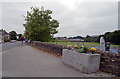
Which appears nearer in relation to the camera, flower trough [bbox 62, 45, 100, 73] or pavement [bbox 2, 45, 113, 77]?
pavement [bbox 2, 45, 113, 77]

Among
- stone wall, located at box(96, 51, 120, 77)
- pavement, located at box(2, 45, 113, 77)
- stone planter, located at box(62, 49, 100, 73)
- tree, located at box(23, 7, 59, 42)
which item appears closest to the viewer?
stone wall, located at box(96, 51, 120, 77)

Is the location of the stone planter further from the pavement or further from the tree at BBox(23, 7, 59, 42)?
the tree at BBox(23, 7, 59, 42)

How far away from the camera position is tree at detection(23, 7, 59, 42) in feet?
93.2

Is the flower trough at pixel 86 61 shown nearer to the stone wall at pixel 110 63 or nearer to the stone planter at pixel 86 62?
the stone planter at pixel 86 62

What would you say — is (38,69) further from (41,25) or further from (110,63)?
(41,25)

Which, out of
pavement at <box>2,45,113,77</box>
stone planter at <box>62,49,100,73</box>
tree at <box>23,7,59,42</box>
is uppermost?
tree at <box>23,7,59,42</box>

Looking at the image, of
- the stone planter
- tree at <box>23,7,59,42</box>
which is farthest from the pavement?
tree at <box>23,7,59,42</box>

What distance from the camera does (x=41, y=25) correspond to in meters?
29.0

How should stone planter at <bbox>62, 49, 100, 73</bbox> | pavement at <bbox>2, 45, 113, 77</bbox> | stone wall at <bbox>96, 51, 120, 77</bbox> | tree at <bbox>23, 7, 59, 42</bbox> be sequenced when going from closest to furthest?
stone wall at <bbox>96, 51, 120, 77</bbox> → pavement at <bbox>2, 45, 113, 77</bbox> → stone planter at <bbox>62, 49, 100, 73</bbox> → tree at <bbox>23, 7, 59, 42</bbox>

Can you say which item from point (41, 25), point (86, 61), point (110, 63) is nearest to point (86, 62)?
point (86, 61)

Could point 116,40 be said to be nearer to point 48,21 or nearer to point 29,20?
point 48,21

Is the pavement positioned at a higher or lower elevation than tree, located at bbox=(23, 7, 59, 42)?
lower

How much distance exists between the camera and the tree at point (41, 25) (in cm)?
2841

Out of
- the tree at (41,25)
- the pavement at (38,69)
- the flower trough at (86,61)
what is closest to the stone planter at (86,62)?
the flower trough at (86,61)
